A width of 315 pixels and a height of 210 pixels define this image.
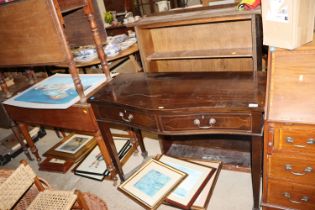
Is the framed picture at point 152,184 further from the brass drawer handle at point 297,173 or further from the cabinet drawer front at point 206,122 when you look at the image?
the brass drawer handle at point 297,173

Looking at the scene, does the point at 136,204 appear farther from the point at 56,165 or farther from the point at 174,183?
the point at 56,165

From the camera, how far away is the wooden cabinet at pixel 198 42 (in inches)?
75.0

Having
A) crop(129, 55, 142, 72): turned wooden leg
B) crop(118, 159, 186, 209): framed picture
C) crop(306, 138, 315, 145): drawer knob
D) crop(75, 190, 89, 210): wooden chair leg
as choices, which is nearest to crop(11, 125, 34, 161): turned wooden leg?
crop(75, 190, 89, 210): wooden chair leg

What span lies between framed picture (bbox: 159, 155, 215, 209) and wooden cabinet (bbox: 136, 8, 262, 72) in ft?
2.84

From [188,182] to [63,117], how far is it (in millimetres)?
1121

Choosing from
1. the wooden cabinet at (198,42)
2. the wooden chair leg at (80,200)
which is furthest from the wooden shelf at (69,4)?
the wooden chair leg at (80,200)

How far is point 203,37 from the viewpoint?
2291 millimetres

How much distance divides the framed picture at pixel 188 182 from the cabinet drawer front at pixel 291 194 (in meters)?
0.49

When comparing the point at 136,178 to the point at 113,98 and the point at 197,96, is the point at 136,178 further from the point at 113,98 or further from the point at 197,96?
the point at 197,96

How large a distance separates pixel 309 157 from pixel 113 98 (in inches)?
47.9

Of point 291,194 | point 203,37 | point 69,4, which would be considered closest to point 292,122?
point 291,194

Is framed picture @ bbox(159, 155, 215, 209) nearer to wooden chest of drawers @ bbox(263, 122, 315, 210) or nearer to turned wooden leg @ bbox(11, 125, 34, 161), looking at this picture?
wooden chest of drawers @ bbox(263, 122, 315, 210)

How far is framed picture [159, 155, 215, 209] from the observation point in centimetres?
184

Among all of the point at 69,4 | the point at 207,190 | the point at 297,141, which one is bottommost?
the point at 207,190
